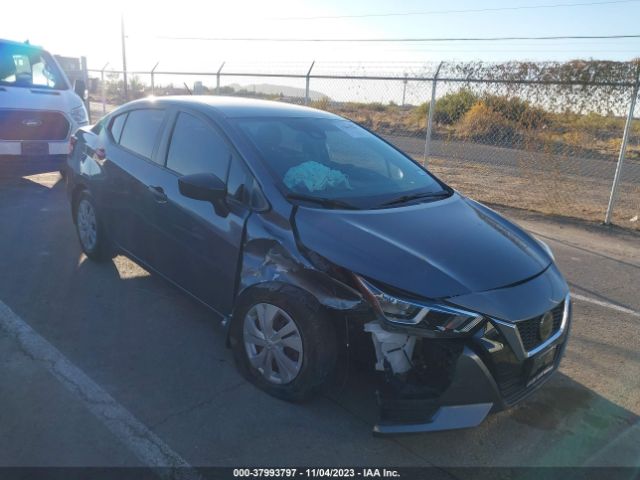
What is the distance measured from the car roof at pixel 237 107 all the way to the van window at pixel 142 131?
0.34ft

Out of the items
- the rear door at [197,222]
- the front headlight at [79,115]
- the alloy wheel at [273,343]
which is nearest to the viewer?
the alloy wheel at [273,343]

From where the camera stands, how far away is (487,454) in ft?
8.73

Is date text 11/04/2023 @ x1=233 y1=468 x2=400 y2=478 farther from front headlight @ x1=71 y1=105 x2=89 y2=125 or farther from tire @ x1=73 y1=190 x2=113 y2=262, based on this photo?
front headlight @ x1=71 y1=105 x2=89 y2=125

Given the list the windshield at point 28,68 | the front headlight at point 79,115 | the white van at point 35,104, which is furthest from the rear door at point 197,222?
the windshield at point 28,68

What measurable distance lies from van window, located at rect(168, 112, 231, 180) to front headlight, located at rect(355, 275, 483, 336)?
147 centimetres

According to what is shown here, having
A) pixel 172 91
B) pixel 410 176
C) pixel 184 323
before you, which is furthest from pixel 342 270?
pixel 172 91

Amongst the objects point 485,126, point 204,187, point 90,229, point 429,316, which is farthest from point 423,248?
point 485,126

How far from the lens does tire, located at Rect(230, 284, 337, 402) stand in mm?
2695

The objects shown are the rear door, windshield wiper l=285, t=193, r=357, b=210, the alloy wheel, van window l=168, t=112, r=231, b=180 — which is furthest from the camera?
van window l=168, t=112, r=231, b=180

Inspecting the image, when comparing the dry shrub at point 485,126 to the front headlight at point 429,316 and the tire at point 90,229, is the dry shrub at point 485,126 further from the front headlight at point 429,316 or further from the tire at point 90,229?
the front headlight at point 429,316

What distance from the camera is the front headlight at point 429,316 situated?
2.41 metres

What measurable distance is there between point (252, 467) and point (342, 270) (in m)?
1.03

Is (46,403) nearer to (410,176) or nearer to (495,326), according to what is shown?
(495,326)

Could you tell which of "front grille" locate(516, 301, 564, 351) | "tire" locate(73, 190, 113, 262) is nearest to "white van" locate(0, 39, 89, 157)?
"tire" locate(73, 190, 113, 262)
